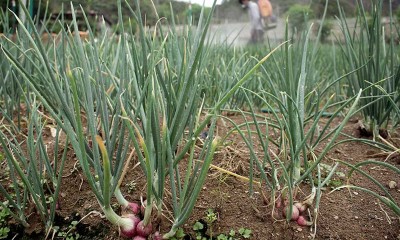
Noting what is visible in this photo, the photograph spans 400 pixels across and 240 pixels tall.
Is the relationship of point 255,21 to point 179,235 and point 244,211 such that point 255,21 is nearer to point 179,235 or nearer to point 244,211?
point 244,211

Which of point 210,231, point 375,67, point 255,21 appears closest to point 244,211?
point 210,231

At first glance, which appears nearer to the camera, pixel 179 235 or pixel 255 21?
pixel 179 235

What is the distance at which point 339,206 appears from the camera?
0.80 metres

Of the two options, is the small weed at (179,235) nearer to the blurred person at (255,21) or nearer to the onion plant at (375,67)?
the onion plant at (375,67)

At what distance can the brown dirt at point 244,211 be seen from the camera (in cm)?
74

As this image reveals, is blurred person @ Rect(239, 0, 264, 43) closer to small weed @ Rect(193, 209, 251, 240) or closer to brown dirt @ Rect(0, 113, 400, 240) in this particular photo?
brown dirt @ Rect(0, 113, 400, 240)

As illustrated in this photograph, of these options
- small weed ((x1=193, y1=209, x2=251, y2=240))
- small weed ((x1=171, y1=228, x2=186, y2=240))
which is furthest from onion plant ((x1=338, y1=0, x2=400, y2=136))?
small weed ((x1=171, y1=228, x2=186, y2=240))

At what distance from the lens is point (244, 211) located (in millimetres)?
790

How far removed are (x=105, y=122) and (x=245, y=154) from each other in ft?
1.52

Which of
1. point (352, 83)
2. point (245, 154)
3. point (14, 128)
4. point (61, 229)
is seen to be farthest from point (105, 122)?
point (352, 83)

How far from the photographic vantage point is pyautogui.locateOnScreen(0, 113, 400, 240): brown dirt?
0.74 m

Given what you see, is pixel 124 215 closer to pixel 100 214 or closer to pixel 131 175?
pixel 100 214

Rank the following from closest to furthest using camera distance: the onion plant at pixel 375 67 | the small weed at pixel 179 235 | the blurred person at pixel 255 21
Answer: the small weed at pixel 179 235, the onion plant at pixel 375 67, the blurred person at pixel 255 21

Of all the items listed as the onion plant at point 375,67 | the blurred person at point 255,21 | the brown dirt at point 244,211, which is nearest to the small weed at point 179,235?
the brown dirt at point 244,211
